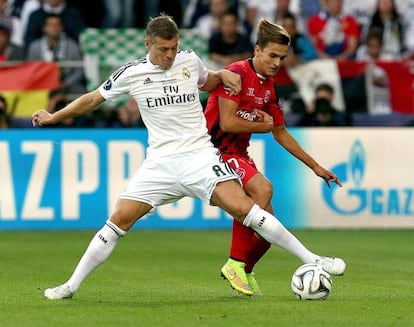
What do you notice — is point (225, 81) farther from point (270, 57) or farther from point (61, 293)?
point (61, 293)

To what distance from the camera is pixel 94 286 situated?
10867 millimetres

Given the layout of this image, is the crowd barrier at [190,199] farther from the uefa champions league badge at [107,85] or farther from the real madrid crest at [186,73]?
the real madrid crest at [186,73]

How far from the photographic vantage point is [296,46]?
2056 centimetres

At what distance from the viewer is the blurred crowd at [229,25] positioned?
2002cm

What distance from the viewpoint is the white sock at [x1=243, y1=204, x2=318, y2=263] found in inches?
372

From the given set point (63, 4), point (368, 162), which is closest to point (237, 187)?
point (368, 162)

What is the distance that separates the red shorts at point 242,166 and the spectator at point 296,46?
31.8ft

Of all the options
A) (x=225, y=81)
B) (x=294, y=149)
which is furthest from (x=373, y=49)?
(x=225, y=81)

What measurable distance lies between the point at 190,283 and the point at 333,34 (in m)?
10.9

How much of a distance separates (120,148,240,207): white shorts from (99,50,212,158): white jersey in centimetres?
8

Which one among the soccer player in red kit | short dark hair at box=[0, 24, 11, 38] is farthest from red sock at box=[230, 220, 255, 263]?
short dark hair at box=[0, 24, 11, 38]

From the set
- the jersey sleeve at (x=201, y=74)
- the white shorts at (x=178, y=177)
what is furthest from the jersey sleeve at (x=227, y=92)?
the white shorts at (x=178, y=177)

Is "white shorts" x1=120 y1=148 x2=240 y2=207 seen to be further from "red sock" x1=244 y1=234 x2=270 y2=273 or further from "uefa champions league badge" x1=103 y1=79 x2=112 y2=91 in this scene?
"red sock" x1=244 y1=234 x2=270 y2=273

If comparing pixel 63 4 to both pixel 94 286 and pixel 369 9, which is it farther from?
pixel 94 286
